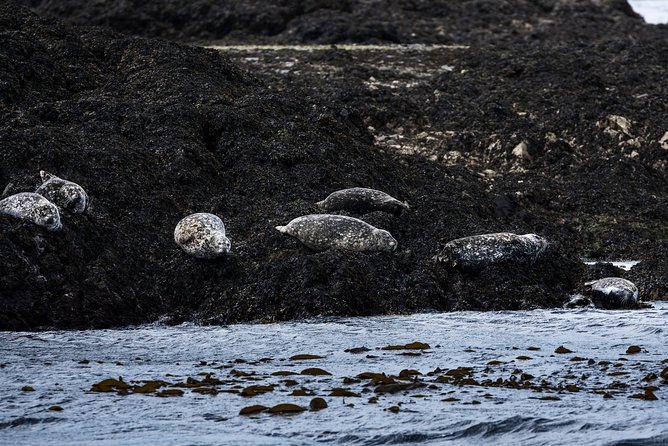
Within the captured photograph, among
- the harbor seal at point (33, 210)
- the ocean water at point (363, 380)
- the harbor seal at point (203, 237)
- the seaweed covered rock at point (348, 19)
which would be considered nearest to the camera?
the ocean water at point (363, 380)

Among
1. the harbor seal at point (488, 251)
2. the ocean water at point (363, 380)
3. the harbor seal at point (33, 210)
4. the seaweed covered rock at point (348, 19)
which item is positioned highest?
the seaweed covered rock at point (348, 19)

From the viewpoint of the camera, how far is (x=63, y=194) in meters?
10.6

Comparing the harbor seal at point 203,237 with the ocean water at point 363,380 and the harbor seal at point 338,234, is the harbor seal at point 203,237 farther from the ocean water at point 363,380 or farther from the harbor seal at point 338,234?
the ocean water at point 363,380

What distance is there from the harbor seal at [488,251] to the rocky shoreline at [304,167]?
0.14 meters

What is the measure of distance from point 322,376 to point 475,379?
1128mm

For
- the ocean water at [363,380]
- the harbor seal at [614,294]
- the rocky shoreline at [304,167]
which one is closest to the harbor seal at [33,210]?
the rocky shoreline at [304,167]

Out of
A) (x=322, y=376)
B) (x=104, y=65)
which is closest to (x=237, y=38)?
(x=104, y=65)

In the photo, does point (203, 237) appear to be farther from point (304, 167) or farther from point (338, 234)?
point (304, 167)

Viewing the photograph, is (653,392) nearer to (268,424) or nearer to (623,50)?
(268,424)

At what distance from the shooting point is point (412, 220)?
12.1 metres

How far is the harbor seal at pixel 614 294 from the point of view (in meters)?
10.2

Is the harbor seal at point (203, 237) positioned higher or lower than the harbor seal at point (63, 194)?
lower

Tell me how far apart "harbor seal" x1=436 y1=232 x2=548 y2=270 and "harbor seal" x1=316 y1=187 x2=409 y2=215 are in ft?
4.31

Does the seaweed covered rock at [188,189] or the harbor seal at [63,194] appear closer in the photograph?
the seaweed covered rock at [188,189]
